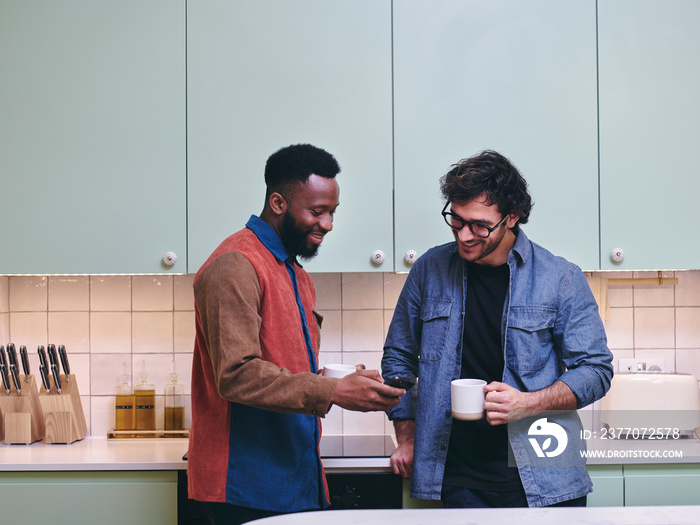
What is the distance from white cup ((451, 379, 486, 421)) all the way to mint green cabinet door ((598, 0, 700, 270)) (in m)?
0.90

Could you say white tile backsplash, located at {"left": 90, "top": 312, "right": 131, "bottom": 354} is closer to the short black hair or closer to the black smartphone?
the short black hair

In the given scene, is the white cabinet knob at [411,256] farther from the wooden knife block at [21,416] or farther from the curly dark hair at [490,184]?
the wooden knife block at [21,416]

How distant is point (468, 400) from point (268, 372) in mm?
442

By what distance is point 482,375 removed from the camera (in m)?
1.68

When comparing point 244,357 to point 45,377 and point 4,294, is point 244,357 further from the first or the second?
point 4,294

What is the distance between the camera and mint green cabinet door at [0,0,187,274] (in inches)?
82.6

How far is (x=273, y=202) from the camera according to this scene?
1.61 meters

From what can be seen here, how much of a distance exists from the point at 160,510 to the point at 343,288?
3.26 ft

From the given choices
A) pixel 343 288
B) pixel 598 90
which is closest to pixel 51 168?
pixel 343 288

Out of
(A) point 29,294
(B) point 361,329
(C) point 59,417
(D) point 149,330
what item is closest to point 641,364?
(B) point 361,329

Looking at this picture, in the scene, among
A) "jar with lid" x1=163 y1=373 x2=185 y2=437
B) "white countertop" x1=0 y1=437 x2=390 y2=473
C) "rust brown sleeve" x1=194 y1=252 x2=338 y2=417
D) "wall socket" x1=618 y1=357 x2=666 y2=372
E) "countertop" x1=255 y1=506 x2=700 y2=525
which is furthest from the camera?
"wall socket" x1=618 y1=357 x2=666 y2=372

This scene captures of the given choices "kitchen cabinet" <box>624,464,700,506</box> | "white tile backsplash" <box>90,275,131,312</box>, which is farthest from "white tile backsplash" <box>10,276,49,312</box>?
"kitchen cabinet" <box>624,464,700,506</box>

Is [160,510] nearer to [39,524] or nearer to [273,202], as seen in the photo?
[39,524]

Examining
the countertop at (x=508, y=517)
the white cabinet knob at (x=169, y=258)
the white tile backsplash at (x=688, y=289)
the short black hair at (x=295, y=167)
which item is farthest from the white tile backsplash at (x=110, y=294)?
the white tile backsplash at (x=688, y=289)
